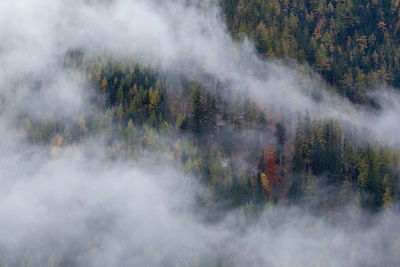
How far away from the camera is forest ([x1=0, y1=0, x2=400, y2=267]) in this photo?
91.6 meters

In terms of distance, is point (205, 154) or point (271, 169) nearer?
point (271, 169)

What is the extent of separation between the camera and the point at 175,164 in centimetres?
10406

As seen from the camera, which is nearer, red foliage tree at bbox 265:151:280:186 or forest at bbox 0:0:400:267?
forest at bbox 0:0:400:267

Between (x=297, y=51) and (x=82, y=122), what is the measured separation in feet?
218

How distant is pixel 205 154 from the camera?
104375 millimetres

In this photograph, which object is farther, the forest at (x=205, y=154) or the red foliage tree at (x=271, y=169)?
the red foliage tree at (x=271, y=169)

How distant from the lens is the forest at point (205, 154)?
91625 millimetres

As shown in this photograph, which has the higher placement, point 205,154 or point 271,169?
point 205,154

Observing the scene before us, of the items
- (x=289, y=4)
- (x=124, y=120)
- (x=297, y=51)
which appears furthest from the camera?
(x=289, y=4)

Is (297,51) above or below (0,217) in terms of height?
above

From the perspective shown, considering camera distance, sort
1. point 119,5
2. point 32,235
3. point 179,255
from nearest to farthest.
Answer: point 179,255, point 32,235, point 119,5

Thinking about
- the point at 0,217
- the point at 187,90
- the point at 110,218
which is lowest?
the point at 0,217

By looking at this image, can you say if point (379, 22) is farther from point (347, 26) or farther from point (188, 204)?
point (188, 204)

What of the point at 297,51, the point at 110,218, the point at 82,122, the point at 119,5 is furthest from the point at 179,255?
the point at 119,5
